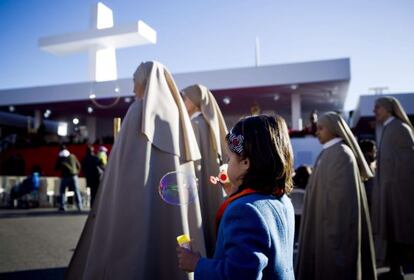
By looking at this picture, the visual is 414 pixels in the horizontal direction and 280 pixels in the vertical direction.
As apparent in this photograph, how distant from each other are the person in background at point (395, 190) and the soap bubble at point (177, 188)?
329 cm

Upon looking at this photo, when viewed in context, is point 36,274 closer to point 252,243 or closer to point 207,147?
point 207,147

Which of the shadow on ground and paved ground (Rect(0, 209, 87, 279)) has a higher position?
the shadow on ground

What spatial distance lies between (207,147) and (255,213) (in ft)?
8.35

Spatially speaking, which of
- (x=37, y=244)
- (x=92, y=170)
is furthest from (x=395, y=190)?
(x=92, y=170)

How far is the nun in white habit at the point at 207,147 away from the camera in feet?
12.1

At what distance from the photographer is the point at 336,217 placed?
346 centimetres

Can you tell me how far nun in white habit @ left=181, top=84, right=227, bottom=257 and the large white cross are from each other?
2260 millimetres

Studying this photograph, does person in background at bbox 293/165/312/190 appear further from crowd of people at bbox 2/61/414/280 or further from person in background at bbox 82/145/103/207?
person in background at bbox 82/145/103/207

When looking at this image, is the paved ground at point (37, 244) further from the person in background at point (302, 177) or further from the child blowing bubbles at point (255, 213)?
the child blowing bubbles at point (255, 213)

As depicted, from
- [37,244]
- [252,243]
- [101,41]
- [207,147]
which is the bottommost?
[37,244]

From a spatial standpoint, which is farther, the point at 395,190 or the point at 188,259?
the point at 395,190

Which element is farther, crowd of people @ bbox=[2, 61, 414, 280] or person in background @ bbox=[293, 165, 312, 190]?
person in background @ bbox=[293, 165, 312, 190]

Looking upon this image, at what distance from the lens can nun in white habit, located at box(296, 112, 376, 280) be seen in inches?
133

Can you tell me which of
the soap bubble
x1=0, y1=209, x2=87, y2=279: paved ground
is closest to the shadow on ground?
x1=0, y1=209, x2=87, y2=279: paved ground
